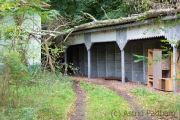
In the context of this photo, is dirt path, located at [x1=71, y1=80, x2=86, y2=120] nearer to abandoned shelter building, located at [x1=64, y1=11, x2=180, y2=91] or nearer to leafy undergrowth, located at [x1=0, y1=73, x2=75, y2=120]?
leafy undergrowth, located at [x1=0, y1=73, x2=75, y2=120]

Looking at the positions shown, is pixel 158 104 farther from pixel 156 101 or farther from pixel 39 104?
pixel 39 104

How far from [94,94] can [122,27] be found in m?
3.74

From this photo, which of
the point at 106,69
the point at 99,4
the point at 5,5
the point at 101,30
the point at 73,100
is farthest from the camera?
the point at 99,4

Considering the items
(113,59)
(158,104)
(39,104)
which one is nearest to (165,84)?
(158,104)

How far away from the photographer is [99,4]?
19781 millimetres

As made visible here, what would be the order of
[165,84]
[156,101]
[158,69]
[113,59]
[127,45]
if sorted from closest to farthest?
[156,101], [165,84], [158,69], [127,45], [113,59]

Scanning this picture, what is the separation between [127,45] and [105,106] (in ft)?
22.5

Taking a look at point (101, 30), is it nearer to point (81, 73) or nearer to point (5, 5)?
point (81, 73)

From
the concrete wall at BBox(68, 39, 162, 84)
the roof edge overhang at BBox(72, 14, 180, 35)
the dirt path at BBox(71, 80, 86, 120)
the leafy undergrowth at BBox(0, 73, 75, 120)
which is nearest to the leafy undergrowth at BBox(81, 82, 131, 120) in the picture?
the dirt path at BBox(71, 80, 86, 120)

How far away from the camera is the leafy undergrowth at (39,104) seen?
564 centimetres

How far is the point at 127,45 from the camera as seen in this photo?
13.9m

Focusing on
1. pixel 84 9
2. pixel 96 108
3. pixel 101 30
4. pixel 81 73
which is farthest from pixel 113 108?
pixel 84 9

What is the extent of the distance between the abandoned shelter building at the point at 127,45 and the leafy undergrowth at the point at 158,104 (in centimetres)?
102

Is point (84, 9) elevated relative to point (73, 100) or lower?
elevated
